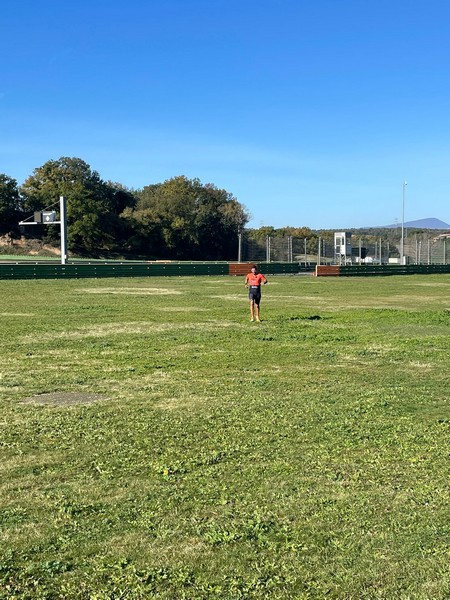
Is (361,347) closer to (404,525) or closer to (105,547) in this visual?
(404,525)

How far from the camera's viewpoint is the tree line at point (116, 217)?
272 feet

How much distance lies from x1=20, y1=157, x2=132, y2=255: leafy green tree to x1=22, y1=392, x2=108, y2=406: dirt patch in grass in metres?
72.2

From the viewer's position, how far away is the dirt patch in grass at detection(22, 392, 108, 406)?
826 centimetres

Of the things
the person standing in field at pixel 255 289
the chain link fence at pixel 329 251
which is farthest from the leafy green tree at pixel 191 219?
the person standing in field at pixel 255 289

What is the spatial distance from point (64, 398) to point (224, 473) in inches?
143

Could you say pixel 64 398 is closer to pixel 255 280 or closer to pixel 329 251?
pixel 255 280

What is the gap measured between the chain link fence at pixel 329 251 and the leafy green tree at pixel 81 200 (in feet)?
88.8

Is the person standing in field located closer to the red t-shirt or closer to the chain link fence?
the red t-shirt

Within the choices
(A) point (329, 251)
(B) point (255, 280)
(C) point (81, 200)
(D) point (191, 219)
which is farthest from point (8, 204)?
(B) point (255, 280)

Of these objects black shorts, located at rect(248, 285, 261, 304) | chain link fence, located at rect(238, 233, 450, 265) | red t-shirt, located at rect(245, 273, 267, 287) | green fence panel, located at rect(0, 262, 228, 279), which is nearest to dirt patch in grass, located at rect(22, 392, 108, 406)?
black shorts, located at rect(248, 285, 261, 304)

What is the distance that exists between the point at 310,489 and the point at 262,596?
1.65 meters

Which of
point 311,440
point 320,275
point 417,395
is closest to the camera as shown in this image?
point 311,440

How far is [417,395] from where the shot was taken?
28.7 ft

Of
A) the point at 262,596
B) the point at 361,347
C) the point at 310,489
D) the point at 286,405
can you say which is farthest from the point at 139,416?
the point at 361,347
